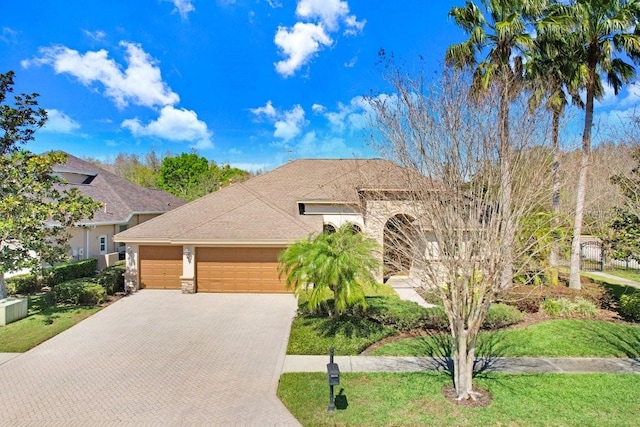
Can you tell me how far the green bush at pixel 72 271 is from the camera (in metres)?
16.1

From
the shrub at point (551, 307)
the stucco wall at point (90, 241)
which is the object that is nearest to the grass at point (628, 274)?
the shrub at point (551, 307)

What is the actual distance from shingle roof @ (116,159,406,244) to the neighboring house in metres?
4.56

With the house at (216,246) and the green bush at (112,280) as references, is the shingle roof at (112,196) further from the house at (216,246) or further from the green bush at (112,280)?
the house at (216,246)

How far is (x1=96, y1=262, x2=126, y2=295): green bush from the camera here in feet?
49.3

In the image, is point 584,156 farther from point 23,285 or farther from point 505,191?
point 23,285

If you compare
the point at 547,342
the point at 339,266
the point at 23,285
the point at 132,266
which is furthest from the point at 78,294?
the point at 547,342

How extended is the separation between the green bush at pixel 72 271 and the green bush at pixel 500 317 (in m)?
17.5

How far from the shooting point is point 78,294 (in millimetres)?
13695

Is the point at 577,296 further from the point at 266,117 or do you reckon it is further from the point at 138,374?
the point at 266,117

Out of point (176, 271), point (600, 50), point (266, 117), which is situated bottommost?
point (176, 271)

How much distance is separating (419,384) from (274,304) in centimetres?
776

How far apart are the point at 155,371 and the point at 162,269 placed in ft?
28.7

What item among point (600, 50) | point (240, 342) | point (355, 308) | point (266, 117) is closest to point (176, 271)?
point (240, 342)

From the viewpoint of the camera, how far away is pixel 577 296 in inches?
559
